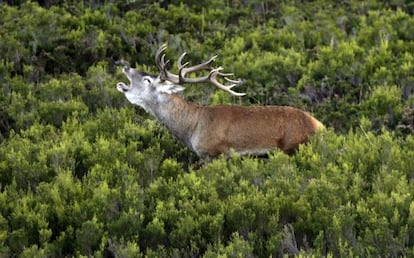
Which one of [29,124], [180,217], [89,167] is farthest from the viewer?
[29,124]

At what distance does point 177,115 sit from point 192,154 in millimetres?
521

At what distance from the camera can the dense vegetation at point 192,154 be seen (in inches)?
281

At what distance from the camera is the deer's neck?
31.3 feet

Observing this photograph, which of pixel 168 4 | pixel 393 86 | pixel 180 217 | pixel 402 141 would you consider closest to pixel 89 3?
pixel 168 4

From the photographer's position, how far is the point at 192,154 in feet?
32.0

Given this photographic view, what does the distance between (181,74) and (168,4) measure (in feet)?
24.3

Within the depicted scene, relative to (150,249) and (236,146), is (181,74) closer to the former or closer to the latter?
(236,146)

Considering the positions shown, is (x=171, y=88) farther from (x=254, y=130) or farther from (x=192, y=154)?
(x=254, y=130)

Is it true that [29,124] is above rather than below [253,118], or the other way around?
below

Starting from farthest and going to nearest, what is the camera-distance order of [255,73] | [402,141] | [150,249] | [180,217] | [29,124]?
[255,73] < [29,124] < [402,141] < [180,217] < [150,249]

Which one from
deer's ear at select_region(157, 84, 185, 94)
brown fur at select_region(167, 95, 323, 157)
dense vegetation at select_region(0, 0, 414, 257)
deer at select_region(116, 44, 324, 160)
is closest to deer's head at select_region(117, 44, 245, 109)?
deer's ear at select_region(157, 84, 185, 94)

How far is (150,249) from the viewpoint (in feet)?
22.4

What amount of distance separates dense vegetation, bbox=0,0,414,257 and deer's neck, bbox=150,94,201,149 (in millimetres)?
295

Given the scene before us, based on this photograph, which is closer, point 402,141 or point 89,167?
point 89,167
